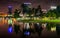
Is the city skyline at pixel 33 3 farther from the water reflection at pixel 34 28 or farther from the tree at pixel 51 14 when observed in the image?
the water reflection at pixel 34 28

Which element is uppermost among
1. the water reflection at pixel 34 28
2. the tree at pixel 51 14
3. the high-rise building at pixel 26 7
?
the high-rise building at pixel 26 7

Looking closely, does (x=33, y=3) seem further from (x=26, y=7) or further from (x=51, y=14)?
(x=51, y=14)

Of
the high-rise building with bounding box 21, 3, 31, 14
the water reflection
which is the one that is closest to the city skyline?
the high-rise building with bounding box 21, 3, 31, 14

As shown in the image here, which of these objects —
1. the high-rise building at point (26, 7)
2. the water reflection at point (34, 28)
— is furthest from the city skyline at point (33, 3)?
the water reflection at point (34, 28)

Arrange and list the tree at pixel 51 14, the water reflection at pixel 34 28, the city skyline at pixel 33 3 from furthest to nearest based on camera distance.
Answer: the city skyline at pixel 33 3
the tree at pixel 51 14
the water reflection at pixel 34 28

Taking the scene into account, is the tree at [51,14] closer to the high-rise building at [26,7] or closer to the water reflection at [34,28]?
the water reflection at [34,28]

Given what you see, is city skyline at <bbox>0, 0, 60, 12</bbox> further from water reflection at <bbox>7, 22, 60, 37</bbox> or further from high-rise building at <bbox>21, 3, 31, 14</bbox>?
water reflection at <bbox>7, 22, 60, 37</bbox>

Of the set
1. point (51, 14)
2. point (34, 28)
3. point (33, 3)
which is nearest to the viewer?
point (34, 28)

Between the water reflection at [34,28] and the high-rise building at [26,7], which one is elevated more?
the high-rise building at [26,7]

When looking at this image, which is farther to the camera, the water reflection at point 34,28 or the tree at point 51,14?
the tree at point 51,14

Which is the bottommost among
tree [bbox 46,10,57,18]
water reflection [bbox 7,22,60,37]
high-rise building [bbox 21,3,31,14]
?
water reflection [bbox 7,22,60,37]

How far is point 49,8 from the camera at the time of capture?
235 centimetres

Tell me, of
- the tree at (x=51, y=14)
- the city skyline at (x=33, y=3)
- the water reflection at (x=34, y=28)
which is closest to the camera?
the water reflection at (x=34, y=28)

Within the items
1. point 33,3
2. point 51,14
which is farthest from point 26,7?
point 51,14
